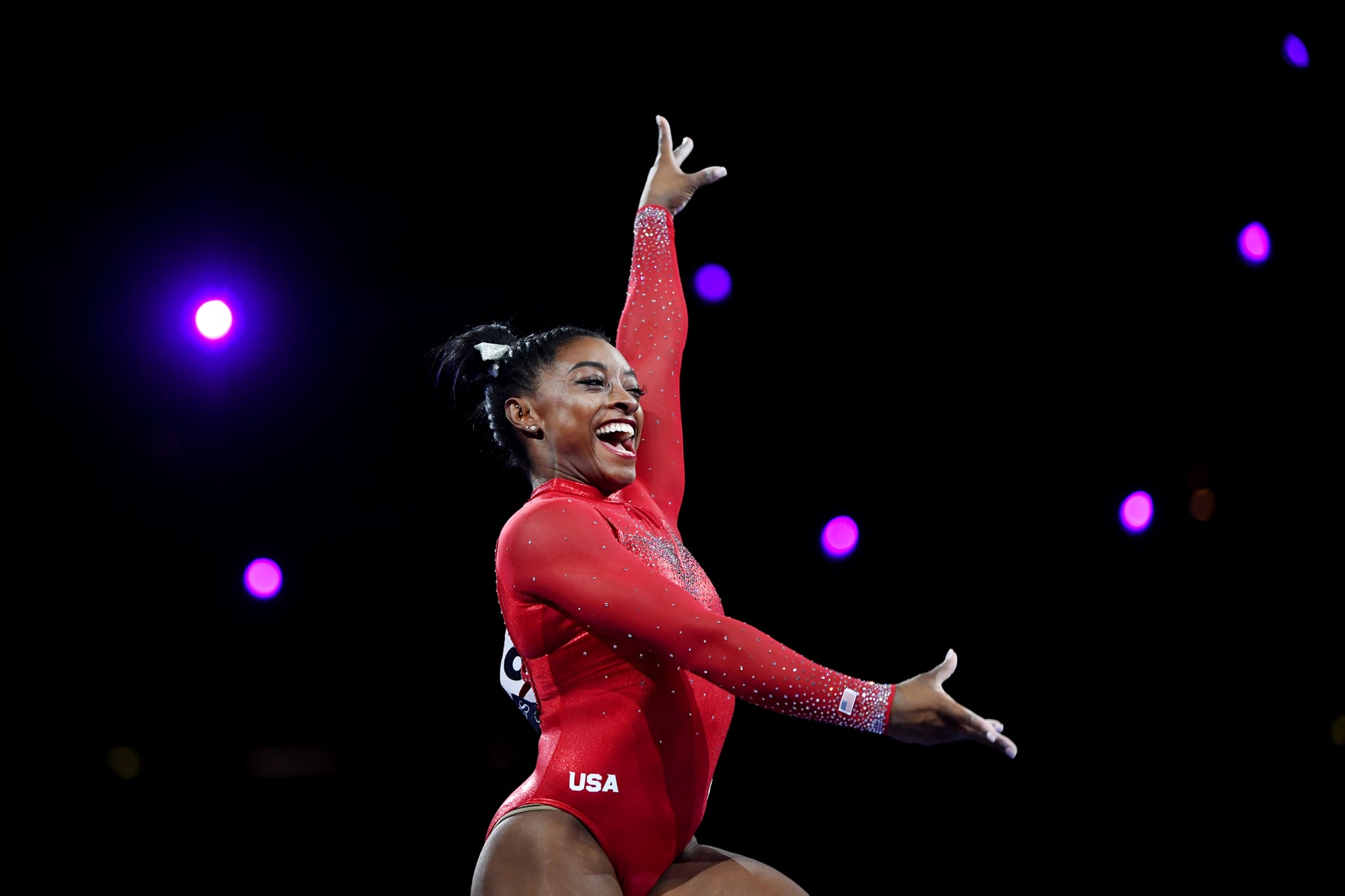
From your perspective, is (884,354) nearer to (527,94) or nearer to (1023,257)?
(1023,257)

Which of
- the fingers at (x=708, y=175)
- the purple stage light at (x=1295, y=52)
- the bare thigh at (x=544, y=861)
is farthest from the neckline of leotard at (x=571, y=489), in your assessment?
the purple stage light at (x=1295, y=52)

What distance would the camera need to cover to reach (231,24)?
2.55 m

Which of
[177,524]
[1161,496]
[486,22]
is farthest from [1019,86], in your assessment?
[177,524]

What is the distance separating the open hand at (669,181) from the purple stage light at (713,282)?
659 millimetres

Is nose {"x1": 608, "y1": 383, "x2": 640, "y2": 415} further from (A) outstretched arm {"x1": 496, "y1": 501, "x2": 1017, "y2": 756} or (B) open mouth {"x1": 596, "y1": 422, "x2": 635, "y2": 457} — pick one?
(A) outstretched arm {"x1": 496, "y1": 501, "x2": 1017, "y2": 756}

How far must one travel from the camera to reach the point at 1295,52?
268cm

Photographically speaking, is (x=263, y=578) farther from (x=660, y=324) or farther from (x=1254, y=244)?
(x=1254, y=244)

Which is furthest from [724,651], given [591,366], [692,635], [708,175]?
[708,175]

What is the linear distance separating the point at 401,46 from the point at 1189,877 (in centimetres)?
277

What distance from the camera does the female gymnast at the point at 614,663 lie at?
146 centimetres

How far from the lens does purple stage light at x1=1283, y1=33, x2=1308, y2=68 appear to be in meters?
2.67

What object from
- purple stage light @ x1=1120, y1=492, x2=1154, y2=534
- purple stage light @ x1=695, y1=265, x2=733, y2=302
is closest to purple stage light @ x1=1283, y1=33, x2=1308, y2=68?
purple stage light @ x1=1120, y1=492, x2=1154, y2=534

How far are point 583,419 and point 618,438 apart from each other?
0.07 meters

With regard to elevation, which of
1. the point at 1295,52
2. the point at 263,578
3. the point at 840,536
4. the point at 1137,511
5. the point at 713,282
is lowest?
the point at 263,578
